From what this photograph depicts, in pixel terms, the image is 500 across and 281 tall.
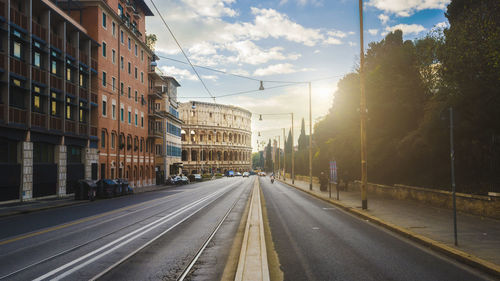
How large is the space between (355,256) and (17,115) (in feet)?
80.7

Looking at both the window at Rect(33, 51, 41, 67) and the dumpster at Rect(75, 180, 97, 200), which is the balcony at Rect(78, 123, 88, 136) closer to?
the window at Rect(33, 51, 41, 67)

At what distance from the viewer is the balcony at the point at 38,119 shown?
26.7 m

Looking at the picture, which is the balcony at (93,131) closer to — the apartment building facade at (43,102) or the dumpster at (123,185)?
the apartment building facade at (43,102)

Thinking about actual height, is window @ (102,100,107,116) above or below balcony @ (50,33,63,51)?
below

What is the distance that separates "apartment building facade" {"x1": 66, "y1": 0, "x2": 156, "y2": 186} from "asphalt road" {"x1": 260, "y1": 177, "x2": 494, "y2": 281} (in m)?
30.0

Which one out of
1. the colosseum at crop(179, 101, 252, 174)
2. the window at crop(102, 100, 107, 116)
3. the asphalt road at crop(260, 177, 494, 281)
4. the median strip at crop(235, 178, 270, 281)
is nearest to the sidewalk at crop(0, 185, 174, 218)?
the window at crop(102, 100, 107, 116)

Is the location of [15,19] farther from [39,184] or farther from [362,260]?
[362,260]

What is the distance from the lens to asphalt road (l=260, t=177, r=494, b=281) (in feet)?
22.4

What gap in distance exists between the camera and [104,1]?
130 feet

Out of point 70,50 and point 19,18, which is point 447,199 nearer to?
point 19,18

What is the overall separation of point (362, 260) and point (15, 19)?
86.9 ft

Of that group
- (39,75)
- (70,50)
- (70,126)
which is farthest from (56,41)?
(70,126)

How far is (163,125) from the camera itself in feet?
216

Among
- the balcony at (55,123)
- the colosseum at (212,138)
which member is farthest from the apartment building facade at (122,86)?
the colosseum at (212,138)
